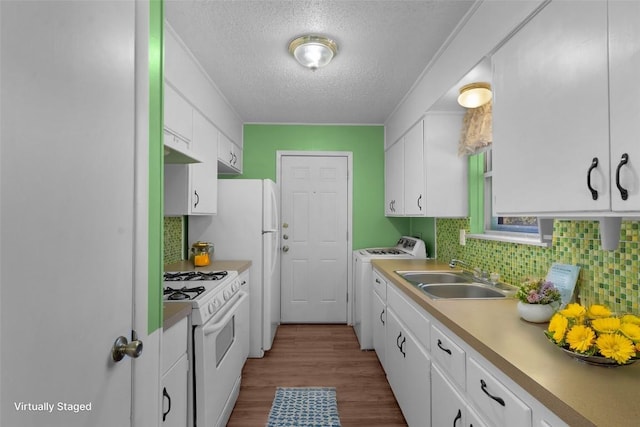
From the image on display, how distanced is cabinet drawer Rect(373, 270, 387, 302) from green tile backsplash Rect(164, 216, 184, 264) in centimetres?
183

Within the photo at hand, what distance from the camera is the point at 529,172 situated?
122 cm

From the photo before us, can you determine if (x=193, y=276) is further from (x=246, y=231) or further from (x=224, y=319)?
(x=246, y=231)

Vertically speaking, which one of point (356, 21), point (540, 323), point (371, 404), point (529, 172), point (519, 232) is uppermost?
point (356, 21)

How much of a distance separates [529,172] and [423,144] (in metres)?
1.35

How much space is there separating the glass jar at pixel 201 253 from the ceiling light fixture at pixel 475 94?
226 centimetres

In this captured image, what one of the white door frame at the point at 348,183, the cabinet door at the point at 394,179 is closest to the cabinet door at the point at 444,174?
the cabinet door at the point at 394,179

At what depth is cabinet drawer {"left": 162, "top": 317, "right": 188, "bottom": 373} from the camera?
4.19 ft

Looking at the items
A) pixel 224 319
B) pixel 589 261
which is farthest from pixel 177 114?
pixel 589 261

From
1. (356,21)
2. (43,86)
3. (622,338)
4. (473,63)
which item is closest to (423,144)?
(473,63)

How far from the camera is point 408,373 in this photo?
186 cm

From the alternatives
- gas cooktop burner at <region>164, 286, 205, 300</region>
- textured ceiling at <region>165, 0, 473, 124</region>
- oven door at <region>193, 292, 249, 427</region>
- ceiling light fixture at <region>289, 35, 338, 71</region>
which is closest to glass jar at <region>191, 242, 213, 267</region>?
oven door at <region>193, 292, 249, 427</region>

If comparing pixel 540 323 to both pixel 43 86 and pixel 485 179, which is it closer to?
pixel 485 179

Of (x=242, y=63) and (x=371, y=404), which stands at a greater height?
(x=242, y=63)

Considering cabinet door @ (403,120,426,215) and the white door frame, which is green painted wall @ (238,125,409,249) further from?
cabinet door @ (403,120,426,215)
